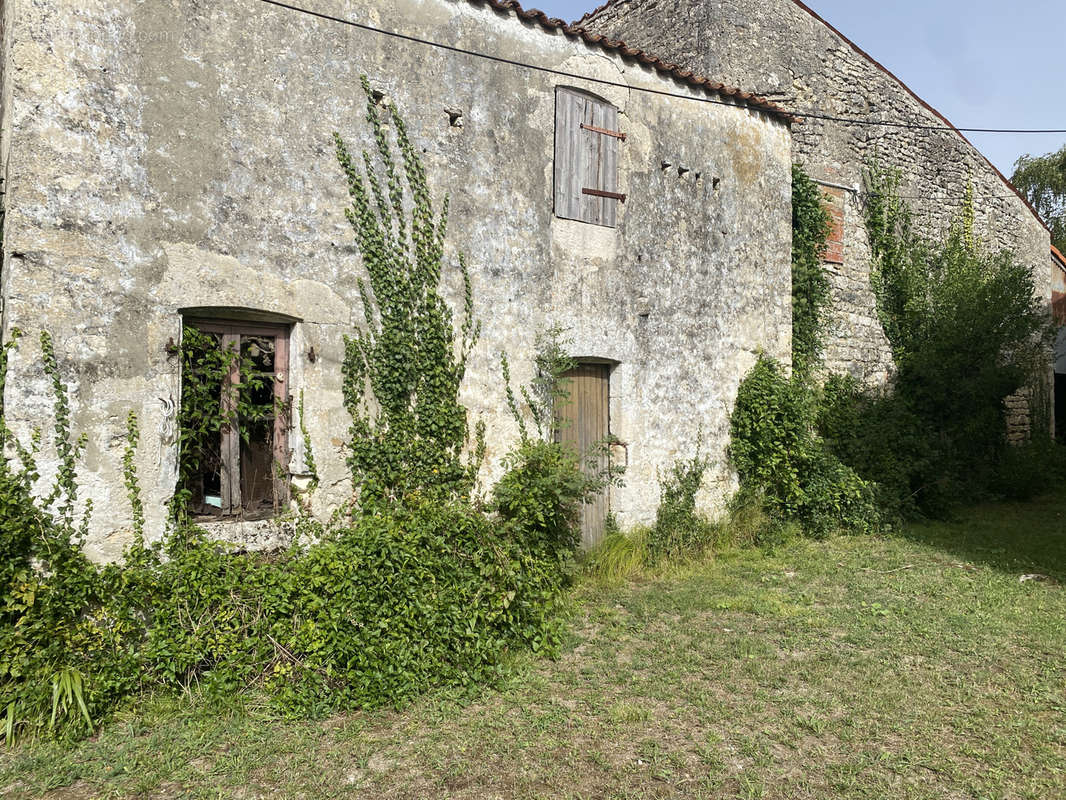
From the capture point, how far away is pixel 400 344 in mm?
5641

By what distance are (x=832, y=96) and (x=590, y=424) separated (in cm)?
651

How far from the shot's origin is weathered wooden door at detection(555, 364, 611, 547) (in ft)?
23.2

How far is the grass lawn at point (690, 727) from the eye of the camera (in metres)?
3.53

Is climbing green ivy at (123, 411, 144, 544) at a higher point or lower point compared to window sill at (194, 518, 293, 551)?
higher

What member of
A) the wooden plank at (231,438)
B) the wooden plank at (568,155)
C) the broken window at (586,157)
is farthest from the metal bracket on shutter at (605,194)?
the wooden plank at (231,438)

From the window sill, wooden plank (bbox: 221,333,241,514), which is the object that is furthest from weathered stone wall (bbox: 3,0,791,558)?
wooden plank (bbox: 221,333,241,514)

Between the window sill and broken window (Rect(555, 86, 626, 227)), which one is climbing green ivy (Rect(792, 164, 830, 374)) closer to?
broken window (Rect(555, 86, 626, 227))

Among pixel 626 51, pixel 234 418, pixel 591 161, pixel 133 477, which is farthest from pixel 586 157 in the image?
pixel 133 477

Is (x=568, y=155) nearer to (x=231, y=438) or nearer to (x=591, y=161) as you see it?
(x=591, y=161)

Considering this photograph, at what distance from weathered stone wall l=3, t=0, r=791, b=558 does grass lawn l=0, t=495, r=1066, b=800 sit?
56.2 inches

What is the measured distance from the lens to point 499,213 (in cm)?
630

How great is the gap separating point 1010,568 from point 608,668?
4902 mm

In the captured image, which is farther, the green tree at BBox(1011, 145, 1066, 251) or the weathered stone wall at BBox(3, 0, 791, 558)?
the green tree at BBox(1011, 145, 1066, 251)

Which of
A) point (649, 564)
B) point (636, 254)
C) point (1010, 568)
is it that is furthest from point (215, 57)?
point (1010, 568)
